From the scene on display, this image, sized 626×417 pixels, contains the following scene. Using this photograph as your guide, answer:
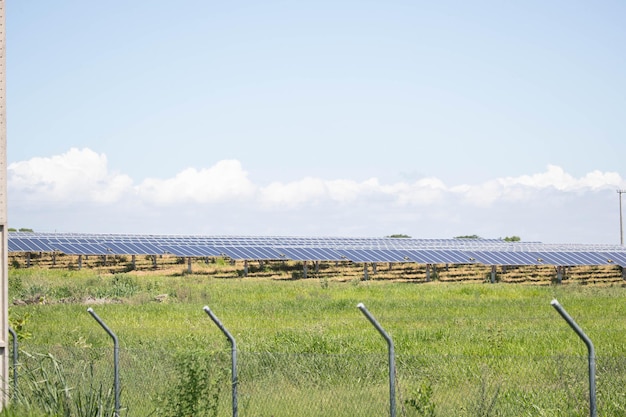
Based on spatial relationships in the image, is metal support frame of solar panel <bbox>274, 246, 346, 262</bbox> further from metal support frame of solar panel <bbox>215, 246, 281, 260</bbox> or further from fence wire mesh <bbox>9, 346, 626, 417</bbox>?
fence wire mesh <bbox>9, 346, 626, 417</bbox>

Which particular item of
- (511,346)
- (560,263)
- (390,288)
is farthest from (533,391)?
(560,263)

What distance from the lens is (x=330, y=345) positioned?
56.3ft

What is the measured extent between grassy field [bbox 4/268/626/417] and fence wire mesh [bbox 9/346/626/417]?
4cm

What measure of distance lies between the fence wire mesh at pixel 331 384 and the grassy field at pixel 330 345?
0.12 feet

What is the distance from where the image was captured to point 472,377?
43.6ft

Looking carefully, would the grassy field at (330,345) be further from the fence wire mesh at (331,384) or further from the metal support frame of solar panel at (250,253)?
the metal support frame of solar panel at (250,253)

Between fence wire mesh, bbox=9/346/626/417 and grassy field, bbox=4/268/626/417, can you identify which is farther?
grassy field, bbox=4/268/626/417

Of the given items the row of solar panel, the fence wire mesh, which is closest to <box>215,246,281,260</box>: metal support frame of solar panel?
the row of solar panel

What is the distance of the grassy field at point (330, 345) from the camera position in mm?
11133

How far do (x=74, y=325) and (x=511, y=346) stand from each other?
411 inches

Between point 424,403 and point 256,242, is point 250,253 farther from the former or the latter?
point 424,403

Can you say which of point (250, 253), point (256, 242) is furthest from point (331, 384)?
point (256, 242)

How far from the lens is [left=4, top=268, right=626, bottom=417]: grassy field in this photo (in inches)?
438

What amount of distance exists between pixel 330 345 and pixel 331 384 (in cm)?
412
